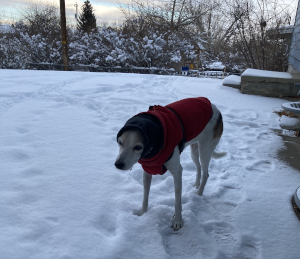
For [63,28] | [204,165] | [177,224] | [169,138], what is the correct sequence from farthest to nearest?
[63,28]
[204,165]
[177,224]
[169,138]

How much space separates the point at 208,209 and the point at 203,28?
23772 mm

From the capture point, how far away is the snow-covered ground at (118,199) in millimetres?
1897

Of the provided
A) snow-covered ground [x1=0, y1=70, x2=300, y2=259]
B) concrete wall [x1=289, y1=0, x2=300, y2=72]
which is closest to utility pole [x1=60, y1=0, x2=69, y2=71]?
snow-covered ground [x1=0, y1=70, x2=300, y2=259]

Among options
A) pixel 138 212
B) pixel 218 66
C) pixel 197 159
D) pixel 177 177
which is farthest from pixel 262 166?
pixel 218 66

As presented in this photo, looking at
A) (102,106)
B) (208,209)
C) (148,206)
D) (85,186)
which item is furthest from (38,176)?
(102,106)

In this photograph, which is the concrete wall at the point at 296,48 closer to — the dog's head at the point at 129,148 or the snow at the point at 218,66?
the dog's head at the point at 129,148

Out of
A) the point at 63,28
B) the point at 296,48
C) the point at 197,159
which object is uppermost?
the point at 63,28

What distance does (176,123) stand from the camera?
219cm

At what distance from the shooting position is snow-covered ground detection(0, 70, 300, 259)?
6.23 feet

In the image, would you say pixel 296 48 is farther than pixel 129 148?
Yes

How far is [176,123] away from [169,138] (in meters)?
0.23

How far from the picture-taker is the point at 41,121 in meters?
4.47

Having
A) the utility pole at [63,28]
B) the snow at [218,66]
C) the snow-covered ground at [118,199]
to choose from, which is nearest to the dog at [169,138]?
the snow-covered ground at [118,199]

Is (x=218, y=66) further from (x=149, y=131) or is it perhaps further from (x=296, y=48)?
(x=149, y=131)
